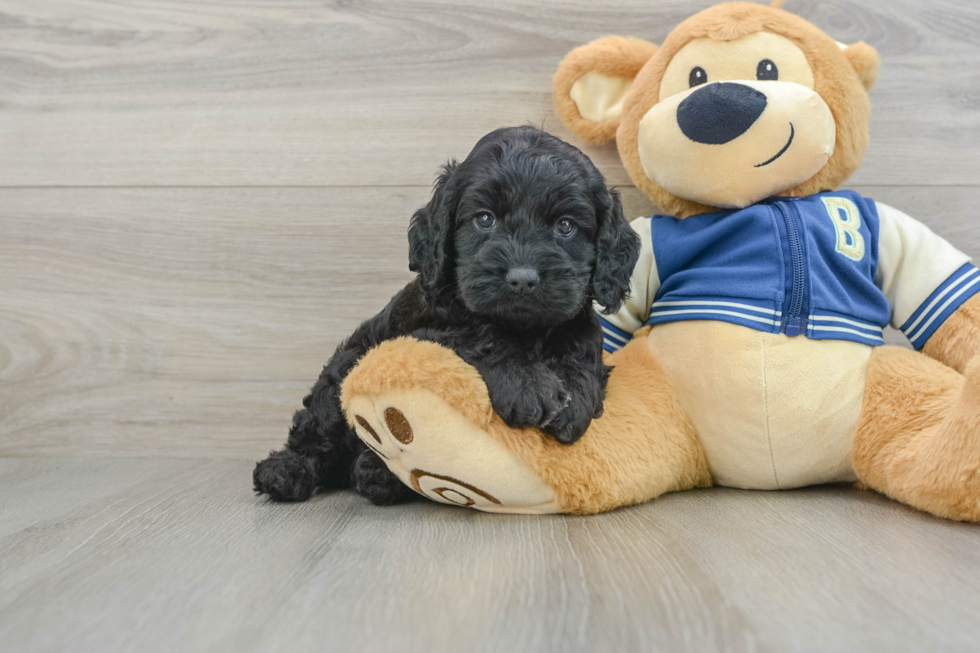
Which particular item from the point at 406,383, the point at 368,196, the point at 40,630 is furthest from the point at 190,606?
the point at 368,196

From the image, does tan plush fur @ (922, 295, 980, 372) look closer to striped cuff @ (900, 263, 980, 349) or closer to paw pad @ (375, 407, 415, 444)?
striped cuff @ (900, 263, 980, 349)

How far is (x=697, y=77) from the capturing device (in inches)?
60.7

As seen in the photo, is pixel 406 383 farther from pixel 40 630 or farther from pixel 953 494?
pixel 953 494

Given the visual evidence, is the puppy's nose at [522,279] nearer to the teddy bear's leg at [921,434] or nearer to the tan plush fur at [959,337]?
the teddy bear's leg at [921,434]

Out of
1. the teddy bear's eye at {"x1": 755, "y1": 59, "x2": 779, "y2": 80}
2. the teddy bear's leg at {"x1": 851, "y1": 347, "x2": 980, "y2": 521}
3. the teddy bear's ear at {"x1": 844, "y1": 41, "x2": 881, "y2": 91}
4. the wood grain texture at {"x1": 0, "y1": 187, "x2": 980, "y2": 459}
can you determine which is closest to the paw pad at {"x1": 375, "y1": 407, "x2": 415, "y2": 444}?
the wood grain texture at {"x1": 0, "y1": 187, "x2": 980, "y2": 459}

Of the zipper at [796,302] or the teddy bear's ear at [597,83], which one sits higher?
the teddy bear's ear at [597,83]

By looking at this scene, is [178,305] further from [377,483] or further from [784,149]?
[784,149]

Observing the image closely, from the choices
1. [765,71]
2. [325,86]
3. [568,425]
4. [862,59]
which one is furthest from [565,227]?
[325,86]

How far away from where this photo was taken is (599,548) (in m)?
1.11

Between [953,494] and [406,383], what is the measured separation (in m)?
0.96

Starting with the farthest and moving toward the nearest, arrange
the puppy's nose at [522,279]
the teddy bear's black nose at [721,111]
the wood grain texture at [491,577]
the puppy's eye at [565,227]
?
1. the teddy bear's black nose at [721,111]
2. the puppy's eye at [565,227]
3. the puppy's nose at [522,279]
4. the wood grain texture at [491,577]

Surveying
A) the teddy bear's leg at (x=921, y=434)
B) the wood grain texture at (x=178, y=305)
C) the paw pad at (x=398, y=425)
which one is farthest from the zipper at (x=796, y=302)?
the wood grain texture at (x=178, y=305)

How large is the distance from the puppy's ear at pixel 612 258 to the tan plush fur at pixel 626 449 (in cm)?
21

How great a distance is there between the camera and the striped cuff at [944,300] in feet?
4.80
